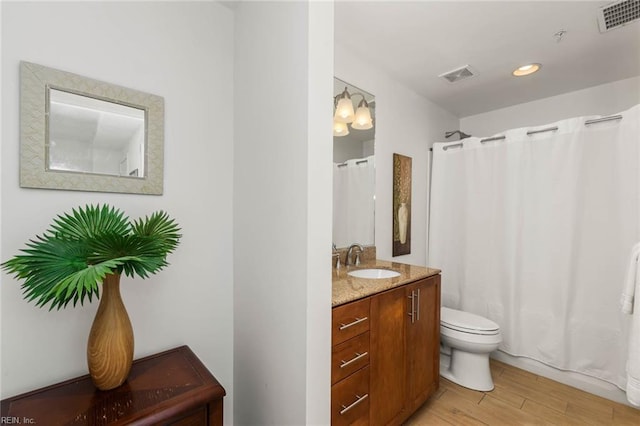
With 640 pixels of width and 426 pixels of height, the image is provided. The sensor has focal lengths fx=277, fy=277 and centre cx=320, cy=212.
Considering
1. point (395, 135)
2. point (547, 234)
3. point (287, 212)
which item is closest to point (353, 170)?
point (395, 135)

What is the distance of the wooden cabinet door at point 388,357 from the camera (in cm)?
139

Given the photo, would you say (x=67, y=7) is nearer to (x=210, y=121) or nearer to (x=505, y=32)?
(x=210, y=121)

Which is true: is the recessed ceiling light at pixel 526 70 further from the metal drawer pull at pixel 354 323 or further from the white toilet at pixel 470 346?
the metal drawer pull at pixel 354 323

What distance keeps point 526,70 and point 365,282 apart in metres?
2.18

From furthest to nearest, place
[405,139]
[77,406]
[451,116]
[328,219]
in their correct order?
[451,116]
[405,139]
[328,219]
[77,406]

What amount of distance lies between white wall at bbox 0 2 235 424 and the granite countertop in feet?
2.10

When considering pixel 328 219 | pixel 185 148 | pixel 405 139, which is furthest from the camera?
pixel 405 139

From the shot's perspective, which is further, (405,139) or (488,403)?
(405,139)

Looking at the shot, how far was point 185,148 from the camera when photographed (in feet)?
4.61

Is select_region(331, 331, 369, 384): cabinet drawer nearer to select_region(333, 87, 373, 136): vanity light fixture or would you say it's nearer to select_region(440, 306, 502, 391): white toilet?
select_region(440, 306, 502, 391): white toilet

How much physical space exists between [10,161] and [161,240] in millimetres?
594

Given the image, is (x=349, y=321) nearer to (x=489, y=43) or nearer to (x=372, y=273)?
(x=372, y=273)

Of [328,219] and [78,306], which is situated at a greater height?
[328,219]

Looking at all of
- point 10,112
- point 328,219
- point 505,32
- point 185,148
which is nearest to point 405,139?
point 505,32
